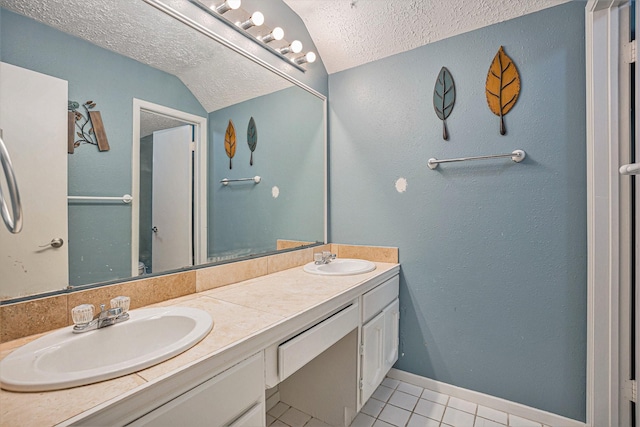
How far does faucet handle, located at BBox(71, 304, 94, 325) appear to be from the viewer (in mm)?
799

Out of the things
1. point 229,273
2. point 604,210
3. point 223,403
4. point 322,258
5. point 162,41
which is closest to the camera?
point 223,403

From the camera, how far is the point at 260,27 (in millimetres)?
1549

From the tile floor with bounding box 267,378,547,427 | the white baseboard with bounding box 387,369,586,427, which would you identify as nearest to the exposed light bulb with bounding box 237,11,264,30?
the tile floor with bounding box 267,378,547,427

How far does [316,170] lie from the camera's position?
6.77 ft

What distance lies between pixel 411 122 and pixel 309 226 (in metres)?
0.94

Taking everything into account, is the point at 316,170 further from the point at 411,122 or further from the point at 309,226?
the point at 411,122

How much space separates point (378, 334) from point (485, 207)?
91cm

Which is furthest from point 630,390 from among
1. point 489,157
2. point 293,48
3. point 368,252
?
point 293,48

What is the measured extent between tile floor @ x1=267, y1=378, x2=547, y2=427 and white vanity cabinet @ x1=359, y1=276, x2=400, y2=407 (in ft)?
0.47

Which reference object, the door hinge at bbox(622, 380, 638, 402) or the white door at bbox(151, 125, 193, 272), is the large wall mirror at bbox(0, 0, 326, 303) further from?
the door hinge at bbox(622, 380, 638, 402)

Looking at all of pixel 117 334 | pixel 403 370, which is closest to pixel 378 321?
pixel 403 370

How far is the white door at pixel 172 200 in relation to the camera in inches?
44.5

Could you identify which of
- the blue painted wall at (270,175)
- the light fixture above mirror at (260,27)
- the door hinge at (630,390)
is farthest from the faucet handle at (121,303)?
the door hinge at (630,390)

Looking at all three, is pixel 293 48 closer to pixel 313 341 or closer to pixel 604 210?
pixel 313 341
